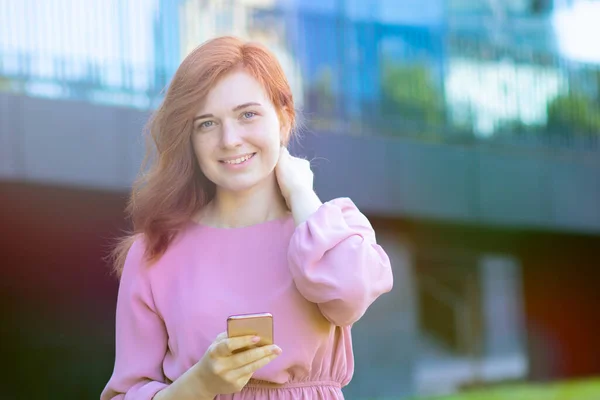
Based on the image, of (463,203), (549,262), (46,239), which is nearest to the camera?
(46,239)

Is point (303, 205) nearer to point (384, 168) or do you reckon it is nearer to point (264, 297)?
point (264, 297)

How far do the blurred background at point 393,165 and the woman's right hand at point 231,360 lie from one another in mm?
5372

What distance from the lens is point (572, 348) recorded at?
42.4 ft

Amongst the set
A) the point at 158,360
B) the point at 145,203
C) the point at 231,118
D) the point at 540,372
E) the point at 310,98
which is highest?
the point at 310,98

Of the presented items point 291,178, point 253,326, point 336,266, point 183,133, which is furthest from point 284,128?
point 253,326

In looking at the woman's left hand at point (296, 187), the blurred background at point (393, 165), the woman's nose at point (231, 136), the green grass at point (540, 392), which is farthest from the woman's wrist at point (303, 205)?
the green grass at point (540, 392)

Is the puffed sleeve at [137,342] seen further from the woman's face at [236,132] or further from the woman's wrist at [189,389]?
the woman's face at [236,132]

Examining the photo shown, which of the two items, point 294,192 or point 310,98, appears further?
point 310,98

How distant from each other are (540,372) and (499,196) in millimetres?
3562

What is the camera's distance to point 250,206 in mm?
2525

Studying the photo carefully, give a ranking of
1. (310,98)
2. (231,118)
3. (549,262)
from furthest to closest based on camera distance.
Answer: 1. (549,262)
2. (310,98)
3. (231,118)

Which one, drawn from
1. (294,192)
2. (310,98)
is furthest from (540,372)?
(294,192)

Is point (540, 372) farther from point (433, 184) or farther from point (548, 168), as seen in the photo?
point (433, 184)

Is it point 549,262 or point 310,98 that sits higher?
point 310,98
